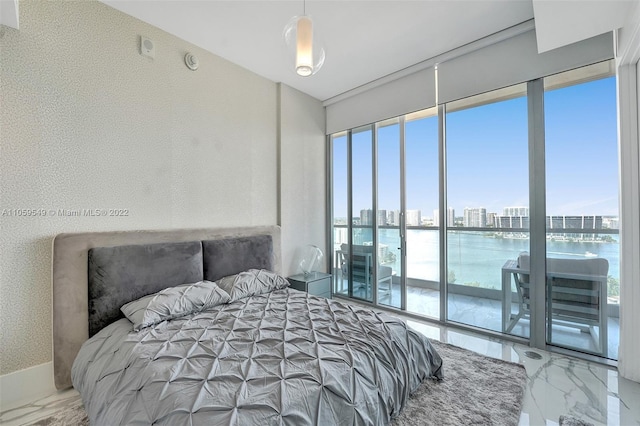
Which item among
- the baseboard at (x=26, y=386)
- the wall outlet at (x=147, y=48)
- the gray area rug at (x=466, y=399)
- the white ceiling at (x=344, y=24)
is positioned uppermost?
the white ceiling at (x=344, y=24)

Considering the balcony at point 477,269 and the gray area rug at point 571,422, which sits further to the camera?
the balcony at point 477,269

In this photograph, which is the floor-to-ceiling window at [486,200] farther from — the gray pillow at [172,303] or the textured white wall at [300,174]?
the gray pillow at [172,303]

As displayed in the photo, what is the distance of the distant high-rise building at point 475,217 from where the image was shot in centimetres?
300

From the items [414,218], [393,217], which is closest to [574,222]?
[414,218]

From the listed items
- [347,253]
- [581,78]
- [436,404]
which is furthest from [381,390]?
[581,78]

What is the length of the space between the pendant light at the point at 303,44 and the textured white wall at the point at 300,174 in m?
2.05

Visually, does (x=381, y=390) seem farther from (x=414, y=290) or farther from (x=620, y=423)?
(x=414, y=290)

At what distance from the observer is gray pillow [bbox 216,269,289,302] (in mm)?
2562

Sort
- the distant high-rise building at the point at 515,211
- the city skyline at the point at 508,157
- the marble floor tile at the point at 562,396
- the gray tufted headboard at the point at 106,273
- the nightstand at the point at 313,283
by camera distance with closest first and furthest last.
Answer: the marble floor tile at the point at 562,396 → the gray tufted headboard at the point at 106,273 → the city skyline at the point at 508,157 → the distant high-rise building at the point at 515,211 → the nightstand at the point at 313,283

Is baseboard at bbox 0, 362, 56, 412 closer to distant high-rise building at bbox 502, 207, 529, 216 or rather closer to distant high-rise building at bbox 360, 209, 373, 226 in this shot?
distant high-rise building at bbox 360, 209, 373, 226

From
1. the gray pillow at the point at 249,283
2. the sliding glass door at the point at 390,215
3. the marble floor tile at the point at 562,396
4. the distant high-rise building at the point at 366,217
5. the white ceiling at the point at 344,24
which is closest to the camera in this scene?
the marble floor tile at the point at 562,396

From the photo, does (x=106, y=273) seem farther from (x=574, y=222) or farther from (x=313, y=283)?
(x=574, y=222)

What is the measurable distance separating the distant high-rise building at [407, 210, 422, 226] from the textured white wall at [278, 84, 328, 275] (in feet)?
4.51

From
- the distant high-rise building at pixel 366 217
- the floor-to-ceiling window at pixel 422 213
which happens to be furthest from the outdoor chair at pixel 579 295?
the distant high-rise building at pixel 366 217
